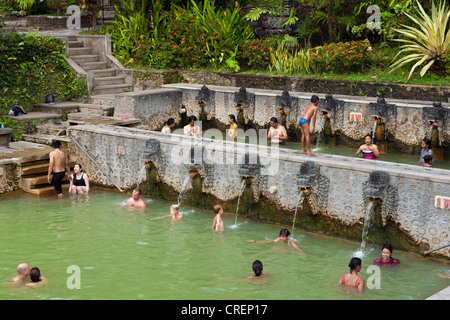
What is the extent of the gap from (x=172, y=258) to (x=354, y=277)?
3.47m

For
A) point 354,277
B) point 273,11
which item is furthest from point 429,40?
point 354,277

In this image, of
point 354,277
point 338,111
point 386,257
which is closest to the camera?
Answer: point 354,277

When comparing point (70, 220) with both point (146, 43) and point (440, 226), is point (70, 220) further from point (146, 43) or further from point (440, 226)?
point (146, 43)

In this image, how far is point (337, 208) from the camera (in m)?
12.4

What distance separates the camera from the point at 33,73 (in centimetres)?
1947

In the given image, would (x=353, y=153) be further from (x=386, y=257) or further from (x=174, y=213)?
(x=386, y=257)

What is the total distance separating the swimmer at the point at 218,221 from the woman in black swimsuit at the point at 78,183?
4.15m

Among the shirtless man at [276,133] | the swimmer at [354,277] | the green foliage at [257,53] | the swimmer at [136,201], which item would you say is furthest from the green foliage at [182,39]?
the swimmer at [354,277]

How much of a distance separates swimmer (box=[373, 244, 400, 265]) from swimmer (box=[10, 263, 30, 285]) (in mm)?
6113

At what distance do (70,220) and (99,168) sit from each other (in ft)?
8.61

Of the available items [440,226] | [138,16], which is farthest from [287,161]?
[138,16]

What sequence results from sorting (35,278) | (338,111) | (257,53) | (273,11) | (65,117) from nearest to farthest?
(35,278)
(338,111)
(65,117)
(257,53)
(273,11)

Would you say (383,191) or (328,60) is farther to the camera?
(328,60)
